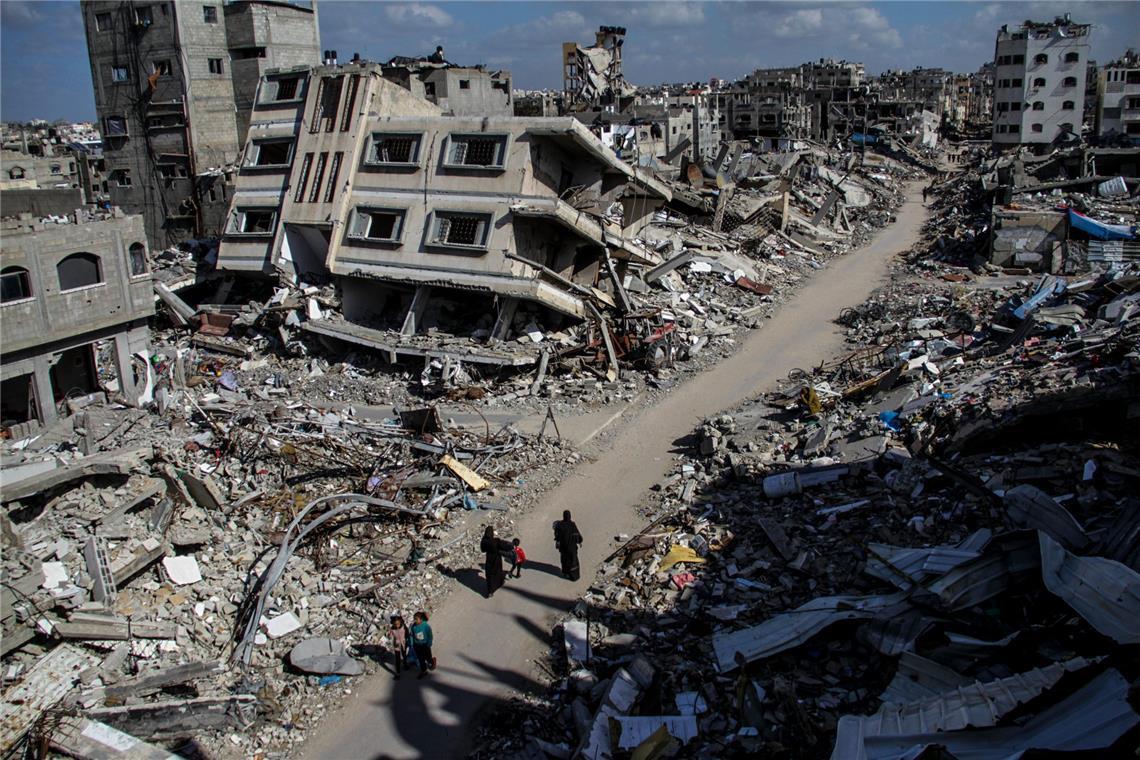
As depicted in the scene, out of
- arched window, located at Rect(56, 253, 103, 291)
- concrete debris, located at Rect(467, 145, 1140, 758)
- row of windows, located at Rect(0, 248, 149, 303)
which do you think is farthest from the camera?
arched window, located at Rect(56, 253, 103, 291)

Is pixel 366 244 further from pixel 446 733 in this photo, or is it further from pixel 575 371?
pixel 446 733

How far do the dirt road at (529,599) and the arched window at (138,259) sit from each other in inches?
516

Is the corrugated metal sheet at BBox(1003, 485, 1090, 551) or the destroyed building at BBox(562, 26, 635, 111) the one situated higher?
the destroyed building at BBox(562, 26, 635, 111)

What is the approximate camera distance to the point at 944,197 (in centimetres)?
5291

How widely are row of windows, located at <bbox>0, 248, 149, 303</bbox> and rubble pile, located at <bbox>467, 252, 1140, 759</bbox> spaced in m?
15.0

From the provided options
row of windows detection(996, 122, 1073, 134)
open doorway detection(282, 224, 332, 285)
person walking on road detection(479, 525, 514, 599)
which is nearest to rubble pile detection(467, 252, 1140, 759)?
person walking on road detection(479, 525, 514, 599)

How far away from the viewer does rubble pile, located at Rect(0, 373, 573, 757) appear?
35.3ft

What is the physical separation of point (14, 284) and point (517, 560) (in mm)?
13932

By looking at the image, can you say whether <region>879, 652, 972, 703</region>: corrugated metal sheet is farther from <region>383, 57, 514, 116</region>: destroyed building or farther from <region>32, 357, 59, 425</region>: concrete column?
<region>383, 57, 514, 116</region>: destroyed building

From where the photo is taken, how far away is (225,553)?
13570mm

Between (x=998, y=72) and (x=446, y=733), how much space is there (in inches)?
2832

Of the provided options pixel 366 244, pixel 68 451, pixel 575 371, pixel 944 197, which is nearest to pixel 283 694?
pixel 68 451

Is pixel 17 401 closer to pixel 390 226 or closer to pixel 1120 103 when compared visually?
pixel 390 226

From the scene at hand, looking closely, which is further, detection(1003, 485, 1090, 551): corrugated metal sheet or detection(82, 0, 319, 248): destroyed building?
detection(82, 0, 319, 248): destroyed building
